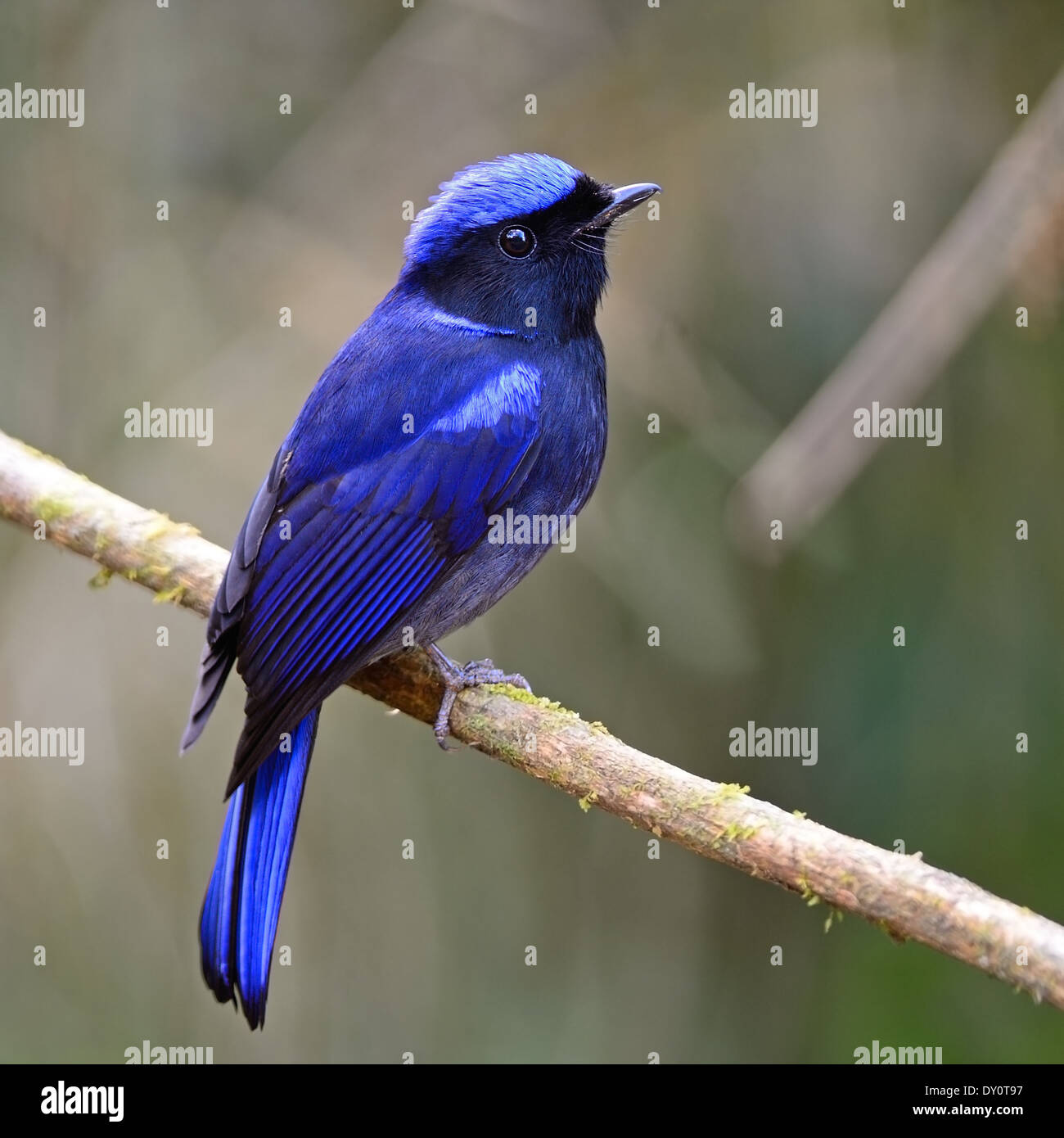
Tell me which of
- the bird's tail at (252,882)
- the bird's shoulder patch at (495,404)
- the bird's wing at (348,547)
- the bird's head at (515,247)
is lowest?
the bird's tail at (252,882)

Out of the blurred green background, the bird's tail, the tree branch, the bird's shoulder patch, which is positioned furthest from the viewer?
the blurred green background

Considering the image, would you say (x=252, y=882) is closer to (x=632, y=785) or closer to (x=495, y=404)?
(x=632, y=785)

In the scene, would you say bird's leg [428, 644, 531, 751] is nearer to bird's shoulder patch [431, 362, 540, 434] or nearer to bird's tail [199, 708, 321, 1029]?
bird's tail [199, 708, 321, 1029]

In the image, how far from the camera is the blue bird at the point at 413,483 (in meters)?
3.41

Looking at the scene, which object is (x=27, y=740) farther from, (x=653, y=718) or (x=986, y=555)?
(x=986, y=555)

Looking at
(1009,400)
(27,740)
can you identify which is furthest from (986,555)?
(27,740)

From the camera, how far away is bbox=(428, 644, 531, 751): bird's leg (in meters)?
3.46

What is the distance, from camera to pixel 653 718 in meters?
5.18

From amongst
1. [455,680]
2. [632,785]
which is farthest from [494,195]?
[632,785]

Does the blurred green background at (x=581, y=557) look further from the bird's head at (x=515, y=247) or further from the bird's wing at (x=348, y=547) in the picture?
the bird's wing at (x=348, y=547)

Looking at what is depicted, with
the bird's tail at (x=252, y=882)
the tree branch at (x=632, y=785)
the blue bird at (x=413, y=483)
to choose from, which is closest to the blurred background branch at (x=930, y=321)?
A: the blue bird at (x=413, y=483)

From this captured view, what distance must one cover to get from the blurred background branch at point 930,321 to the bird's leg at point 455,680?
2.56 ft

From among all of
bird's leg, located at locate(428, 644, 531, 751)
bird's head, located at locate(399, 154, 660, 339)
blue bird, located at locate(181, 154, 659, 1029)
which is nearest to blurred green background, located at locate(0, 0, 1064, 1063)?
bird's head, located at locate(399, 154, 660, 339)

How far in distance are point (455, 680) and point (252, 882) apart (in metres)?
0.69
